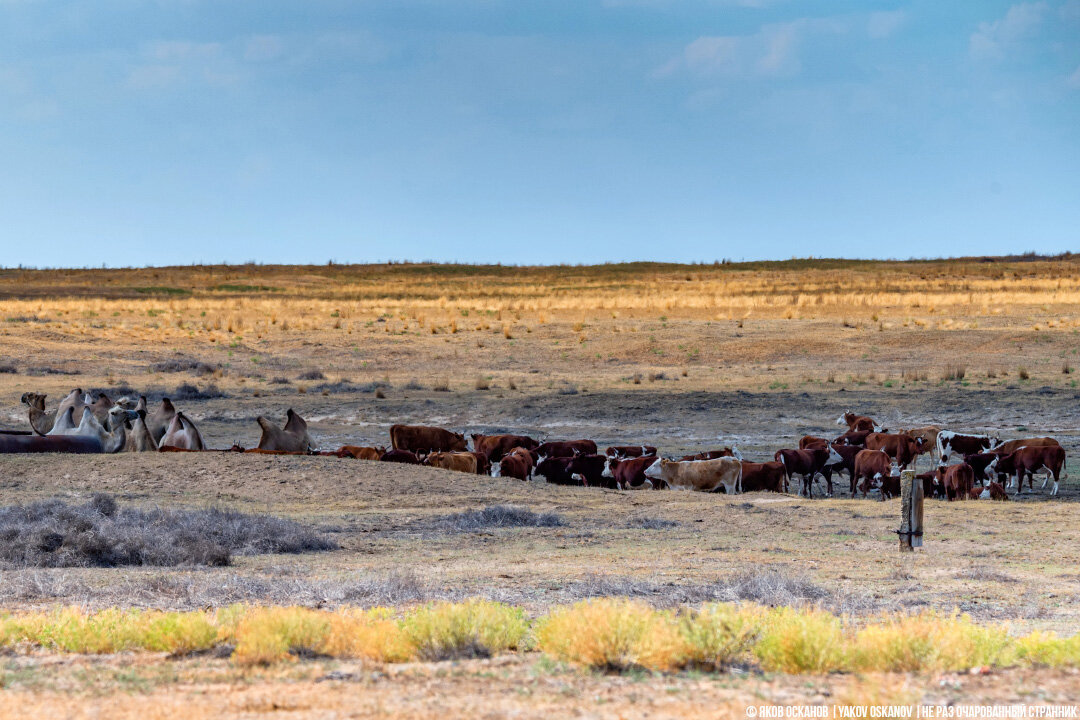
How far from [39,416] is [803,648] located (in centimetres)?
1805

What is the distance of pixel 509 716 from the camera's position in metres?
5.27

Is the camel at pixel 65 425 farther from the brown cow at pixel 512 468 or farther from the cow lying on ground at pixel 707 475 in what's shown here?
the cow lying on ground at pixel 707 475

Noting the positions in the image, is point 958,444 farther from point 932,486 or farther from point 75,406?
point 75,406

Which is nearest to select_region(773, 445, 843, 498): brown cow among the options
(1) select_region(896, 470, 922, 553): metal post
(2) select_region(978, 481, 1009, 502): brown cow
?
(2) select_region(978, 481, 1009, 502): brown cow

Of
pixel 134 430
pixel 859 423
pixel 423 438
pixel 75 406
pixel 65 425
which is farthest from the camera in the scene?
pixel 859 423

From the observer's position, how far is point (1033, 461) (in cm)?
1778

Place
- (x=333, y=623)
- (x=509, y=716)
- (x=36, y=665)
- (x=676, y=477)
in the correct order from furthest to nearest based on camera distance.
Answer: (x=676, y=477)
(x=333, y=623)
(x=36, y=665)
(x=509, y=716)

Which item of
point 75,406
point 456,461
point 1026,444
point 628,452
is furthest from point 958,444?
point 75,406

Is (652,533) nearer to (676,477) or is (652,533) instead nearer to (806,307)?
(676,477)

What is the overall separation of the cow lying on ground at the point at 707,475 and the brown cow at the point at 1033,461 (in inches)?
162

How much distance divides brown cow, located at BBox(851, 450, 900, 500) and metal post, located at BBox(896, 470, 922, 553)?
658cm

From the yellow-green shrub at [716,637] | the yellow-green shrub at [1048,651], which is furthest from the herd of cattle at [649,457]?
the yellow-green shrub at [716,637]

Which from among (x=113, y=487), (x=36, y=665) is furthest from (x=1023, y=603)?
(x=113, y=487)

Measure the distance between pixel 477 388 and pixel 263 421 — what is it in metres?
13.8
